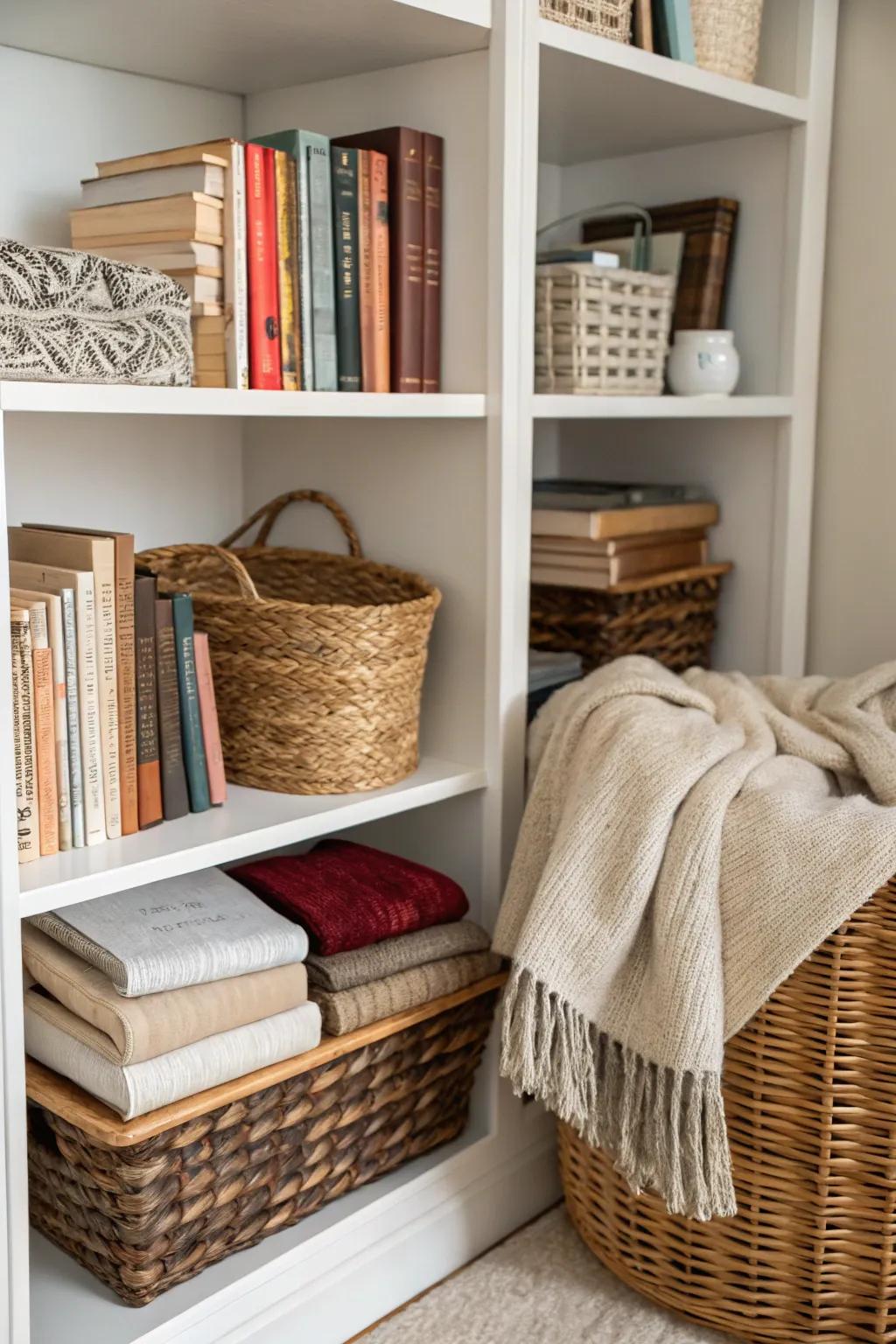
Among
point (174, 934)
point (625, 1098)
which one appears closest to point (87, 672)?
point (174, 934)

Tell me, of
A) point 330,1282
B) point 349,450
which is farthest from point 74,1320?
point 349,450

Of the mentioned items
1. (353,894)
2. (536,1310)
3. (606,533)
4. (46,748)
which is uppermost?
(606,533)

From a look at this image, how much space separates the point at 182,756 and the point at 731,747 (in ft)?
1.78

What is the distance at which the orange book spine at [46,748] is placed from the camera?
1.17 m

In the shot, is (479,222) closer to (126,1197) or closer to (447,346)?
(447,346)

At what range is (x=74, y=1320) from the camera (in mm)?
1239

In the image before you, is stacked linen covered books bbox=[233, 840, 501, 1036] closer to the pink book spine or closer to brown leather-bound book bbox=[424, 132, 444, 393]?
the pink book spine

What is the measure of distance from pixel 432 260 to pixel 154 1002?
0.82 m

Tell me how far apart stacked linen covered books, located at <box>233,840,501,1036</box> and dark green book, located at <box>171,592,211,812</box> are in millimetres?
141

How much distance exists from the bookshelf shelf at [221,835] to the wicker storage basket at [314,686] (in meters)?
0.02

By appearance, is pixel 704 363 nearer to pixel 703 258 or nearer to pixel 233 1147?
pixel 703 258

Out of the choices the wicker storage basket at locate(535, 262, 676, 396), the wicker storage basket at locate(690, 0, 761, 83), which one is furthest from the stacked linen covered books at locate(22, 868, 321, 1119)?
the wicker storage basket at locate(690, 0, 761, 83)

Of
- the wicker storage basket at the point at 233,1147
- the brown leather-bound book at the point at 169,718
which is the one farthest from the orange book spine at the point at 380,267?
the wicker storage basket at the point at 233,1147

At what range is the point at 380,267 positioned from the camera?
1.44 metres
